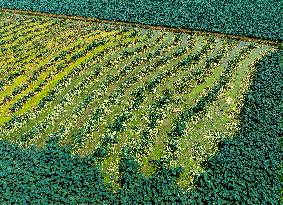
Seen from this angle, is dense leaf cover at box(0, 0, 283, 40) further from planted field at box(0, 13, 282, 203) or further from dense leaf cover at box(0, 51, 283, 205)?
dense leaf cover at box(0, 51, 283, 205)

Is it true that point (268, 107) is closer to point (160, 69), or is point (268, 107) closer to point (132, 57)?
point (160, 69)

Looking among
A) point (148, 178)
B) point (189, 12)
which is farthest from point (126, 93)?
point (189, 12)

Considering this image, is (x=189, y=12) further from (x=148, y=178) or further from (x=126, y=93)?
(x=148, y=178)

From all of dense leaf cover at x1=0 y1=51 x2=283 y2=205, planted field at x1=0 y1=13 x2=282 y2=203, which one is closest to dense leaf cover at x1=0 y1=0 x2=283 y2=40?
planted field at x1=0 y1=13 x2=282 y2=203

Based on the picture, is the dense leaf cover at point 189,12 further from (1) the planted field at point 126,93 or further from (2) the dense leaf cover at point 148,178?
(2) the dense leaf cover at point 148,178

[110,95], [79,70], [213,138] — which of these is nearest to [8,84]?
[79,70]

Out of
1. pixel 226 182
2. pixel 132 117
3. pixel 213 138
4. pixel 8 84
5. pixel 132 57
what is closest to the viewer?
pixel 226 182

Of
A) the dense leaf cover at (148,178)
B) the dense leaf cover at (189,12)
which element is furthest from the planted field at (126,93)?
A: the dense leaf cover at (189,12)
